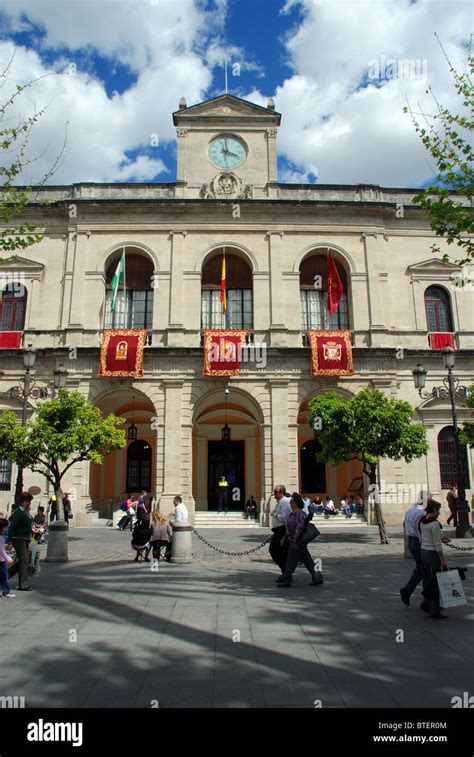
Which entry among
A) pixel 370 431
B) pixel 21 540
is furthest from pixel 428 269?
pixel 21 540

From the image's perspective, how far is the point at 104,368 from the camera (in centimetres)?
2208

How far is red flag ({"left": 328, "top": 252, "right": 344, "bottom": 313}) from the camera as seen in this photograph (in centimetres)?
2300

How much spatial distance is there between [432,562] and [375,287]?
18437 millimetres

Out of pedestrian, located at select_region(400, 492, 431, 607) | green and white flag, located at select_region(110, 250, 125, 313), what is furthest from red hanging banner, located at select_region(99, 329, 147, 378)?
pedestrian, located at select_region(400, 492, 431, 607)

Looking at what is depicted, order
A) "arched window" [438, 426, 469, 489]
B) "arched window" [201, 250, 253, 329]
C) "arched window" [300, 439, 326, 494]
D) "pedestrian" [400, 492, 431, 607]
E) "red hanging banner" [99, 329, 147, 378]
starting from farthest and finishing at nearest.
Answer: "arched window" [300, 439, 326, 494] < "arched window" [201, 250, 253, 329] < "arched window" [438, 426, 469, 489] < "red hanging banner" [99, 329, 147, 378] < "pedestrian" [400, 492, 431, 607]

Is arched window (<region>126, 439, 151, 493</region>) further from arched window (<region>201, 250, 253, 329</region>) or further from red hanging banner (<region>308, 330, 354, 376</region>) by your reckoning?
red hanging banner (<region>308, 330, 354, 376</region>)

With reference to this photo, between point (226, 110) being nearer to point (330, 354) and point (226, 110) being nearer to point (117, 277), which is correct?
point (117, 277)

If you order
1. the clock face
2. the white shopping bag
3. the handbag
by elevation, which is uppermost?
the clock face

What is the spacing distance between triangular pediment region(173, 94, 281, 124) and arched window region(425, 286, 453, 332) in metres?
11.4

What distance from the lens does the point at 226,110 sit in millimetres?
25734

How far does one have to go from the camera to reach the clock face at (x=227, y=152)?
25266 mm
